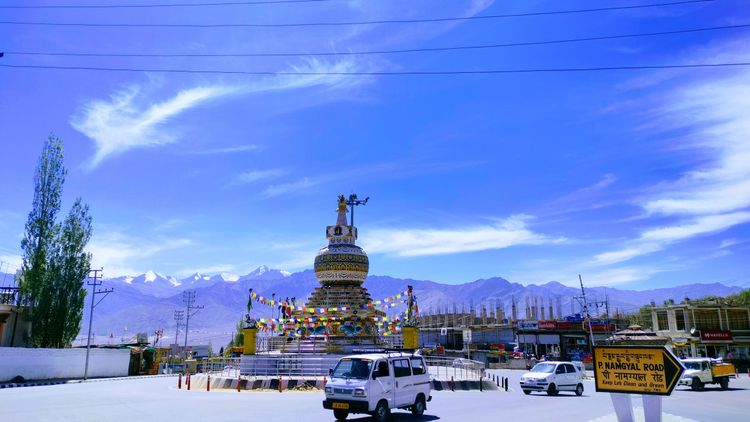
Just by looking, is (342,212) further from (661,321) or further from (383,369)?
(661,321)

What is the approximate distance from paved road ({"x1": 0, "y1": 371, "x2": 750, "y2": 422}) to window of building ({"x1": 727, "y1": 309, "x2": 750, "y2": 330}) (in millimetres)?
37669

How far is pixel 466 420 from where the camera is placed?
1423 cm

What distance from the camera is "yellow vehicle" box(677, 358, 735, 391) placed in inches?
1025

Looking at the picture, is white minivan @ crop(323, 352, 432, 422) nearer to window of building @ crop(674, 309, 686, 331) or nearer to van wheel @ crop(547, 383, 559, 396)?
van wheel @ crop(547, 383, 559, 396)

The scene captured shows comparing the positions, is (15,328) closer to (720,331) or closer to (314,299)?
(314,299)

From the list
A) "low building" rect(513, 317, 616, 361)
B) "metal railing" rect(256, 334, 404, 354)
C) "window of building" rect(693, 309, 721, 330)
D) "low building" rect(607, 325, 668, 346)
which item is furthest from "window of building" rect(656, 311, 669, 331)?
"metal railing" rect(256, 334, 404, 354)

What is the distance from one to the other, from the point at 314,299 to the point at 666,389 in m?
31.3

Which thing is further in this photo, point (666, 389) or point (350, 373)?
point (350, 373)

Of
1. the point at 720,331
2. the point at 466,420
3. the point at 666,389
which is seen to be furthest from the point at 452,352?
the point at 666,389

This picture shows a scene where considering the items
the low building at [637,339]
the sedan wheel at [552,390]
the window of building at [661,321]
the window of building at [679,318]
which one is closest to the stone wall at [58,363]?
the sedan wheel at [552,390]

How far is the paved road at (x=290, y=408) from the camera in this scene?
14885 mm

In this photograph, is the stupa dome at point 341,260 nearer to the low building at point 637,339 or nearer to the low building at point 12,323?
the low building at point 12,323

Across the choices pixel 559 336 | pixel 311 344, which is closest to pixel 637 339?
pixel 559 336

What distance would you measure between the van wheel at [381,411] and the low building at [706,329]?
157 ft
